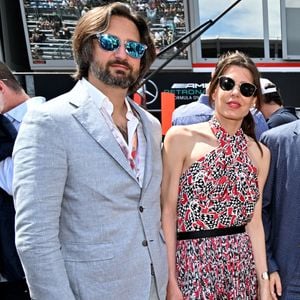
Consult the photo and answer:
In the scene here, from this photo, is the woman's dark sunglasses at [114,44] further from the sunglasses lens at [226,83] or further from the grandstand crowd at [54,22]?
the grandstand crowd at [54,22]

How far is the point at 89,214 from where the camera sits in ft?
4.87

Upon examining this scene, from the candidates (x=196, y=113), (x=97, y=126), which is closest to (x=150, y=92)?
(x=196, y=113)

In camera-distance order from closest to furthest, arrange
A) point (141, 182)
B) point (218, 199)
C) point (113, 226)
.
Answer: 1. point (113, 226)
2. point (141, 182)
3. point (218, 199)

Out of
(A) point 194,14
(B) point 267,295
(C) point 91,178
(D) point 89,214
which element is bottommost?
(B) point 267,295

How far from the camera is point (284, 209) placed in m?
1.91

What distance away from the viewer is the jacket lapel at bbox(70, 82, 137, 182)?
4.97ft

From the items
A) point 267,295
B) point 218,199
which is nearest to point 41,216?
point 218,199

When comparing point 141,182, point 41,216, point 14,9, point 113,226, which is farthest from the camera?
point 14,9

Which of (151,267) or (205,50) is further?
(205,50)

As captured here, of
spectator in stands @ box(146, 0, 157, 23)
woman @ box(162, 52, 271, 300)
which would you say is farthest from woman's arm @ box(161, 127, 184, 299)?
spectator in stands @ box(146, 0, 157, 23)

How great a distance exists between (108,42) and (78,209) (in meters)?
0.61

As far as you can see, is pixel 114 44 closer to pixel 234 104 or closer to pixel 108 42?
pixel 108 42

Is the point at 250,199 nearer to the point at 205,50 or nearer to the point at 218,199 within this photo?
the point at 218,199

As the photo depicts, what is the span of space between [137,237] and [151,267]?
0.14 meters
